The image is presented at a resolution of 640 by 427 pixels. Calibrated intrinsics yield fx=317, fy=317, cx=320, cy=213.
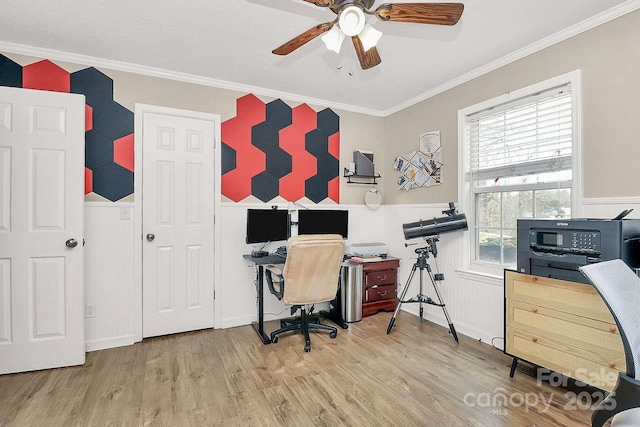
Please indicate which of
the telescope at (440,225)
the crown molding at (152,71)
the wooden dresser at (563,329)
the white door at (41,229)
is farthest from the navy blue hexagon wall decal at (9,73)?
the wooden dresser at (563,329)

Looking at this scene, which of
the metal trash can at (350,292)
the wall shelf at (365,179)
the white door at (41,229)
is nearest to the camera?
the white door at (41,229)

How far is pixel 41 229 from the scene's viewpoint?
2.49m

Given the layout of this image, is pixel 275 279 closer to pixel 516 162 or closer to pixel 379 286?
pixel 379 286

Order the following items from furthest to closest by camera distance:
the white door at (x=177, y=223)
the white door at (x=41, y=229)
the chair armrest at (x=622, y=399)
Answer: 1. the white door at (x=177, y=223)
2. the white door at (x=41, y=229)
3. the chair armrest at (x=622, y=399)

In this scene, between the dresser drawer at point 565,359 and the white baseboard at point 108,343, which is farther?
the white baseboard at point 108,343

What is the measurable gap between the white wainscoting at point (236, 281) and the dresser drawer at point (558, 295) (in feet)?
1.89

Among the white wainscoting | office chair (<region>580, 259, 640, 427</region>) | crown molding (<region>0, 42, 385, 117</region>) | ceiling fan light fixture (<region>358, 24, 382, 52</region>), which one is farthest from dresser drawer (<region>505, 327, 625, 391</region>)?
crown molding (<region>0, 42, 385, 117</region>)

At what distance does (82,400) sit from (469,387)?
8.49ft

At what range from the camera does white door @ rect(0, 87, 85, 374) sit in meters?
2.41

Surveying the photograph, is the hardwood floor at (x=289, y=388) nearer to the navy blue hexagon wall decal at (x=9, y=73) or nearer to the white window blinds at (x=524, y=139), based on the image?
the white window blinds at (x=524, y=139)

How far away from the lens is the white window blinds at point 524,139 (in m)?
2.48

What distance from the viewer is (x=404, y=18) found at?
1.68 metres

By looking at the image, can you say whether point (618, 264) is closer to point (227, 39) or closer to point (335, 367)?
point (335, 367)

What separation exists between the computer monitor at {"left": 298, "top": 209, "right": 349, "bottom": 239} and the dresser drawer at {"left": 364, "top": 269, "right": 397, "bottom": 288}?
0.55 m
